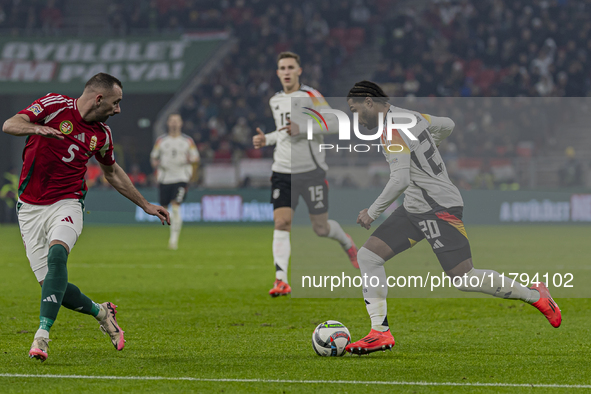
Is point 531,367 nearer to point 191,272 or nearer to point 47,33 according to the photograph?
point 191,272

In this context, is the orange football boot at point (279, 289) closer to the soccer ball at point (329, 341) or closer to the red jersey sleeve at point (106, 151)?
the soccer ball at point (329, 341)

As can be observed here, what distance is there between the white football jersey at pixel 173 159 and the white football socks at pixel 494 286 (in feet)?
33.8

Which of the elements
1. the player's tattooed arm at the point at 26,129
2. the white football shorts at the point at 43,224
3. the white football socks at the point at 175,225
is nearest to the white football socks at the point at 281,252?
the white football shorts at the point at 43,224

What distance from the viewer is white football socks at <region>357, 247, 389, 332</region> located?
6.03 metres

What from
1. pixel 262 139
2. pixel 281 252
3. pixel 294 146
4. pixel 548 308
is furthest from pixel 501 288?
pixel 294 146

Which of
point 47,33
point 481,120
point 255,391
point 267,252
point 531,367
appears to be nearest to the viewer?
point 255,391

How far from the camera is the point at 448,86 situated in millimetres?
27703

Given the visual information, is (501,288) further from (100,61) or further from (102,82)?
(100,61)

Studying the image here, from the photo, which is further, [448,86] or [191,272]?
[448,86]

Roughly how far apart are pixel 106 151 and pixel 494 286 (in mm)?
3011

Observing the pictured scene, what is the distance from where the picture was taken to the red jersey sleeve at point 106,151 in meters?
5.96

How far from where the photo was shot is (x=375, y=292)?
6.04 meters

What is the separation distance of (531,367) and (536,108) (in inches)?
724

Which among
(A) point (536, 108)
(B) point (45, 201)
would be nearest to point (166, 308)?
(B) point (45, 201)
